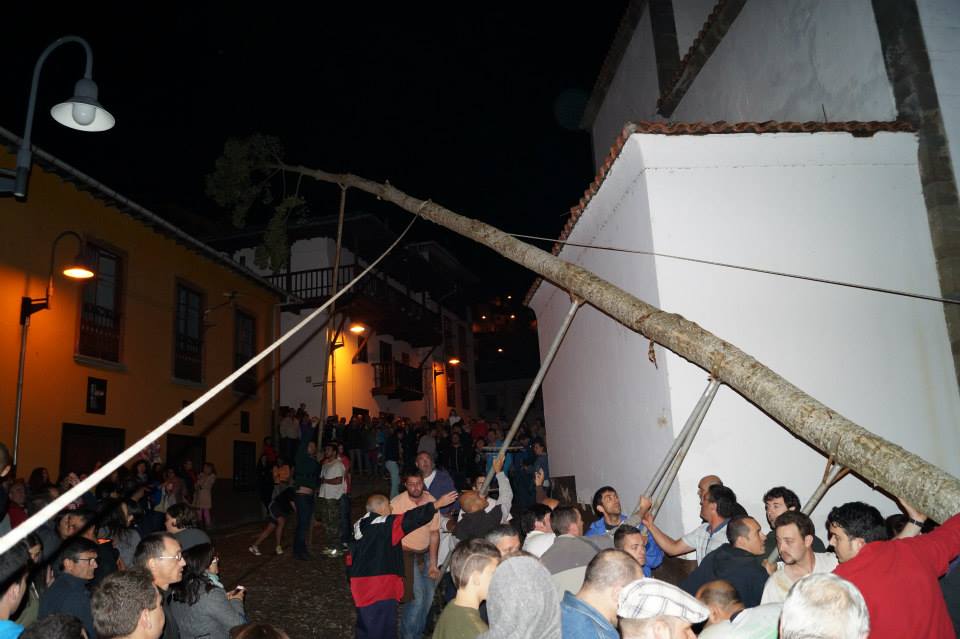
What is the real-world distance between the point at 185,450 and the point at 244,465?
2931 mm

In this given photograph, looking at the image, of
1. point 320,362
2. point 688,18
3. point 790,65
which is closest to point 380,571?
point 790,65

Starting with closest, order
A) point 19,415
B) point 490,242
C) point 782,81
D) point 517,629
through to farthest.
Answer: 1. point 517,629
2. point 490,242
3. point 782,81
4. point 19,415

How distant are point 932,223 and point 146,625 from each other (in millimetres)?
8561

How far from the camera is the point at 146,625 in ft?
11.2

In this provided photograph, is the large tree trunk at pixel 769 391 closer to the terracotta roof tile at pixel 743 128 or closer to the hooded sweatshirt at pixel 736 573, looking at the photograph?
the hooded sweatshirt at pixel 736 573

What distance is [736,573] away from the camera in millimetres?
4520

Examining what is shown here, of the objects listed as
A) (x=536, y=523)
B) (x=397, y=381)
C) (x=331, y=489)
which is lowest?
(x=536, y=523)

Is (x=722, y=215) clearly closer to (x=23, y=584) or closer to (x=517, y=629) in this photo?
(x=517, y=629)

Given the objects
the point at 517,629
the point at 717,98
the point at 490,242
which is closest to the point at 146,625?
the point at 517,629

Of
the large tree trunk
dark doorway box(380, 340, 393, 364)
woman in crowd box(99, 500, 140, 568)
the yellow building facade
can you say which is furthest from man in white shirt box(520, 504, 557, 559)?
dark doorway box(380, 340, 393, 364)

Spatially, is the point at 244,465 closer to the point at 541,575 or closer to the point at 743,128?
the point at 743,128

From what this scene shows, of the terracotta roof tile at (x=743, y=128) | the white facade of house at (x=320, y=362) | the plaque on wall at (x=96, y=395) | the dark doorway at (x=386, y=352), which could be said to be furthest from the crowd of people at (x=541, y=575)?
the dark doorway at (x=386, y=352)

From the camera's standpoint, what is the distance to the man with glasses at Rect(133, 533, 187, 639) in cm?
430

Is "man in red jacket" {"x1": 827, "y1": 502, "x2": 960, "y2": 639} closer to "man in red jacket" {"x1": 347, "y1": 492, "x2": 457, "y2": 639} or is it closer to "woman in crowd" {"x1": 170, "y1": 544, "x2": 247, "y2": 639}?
"man in red jacket" {"x1": 347, "y1": 492, "x2": 457, "y2": 639}
